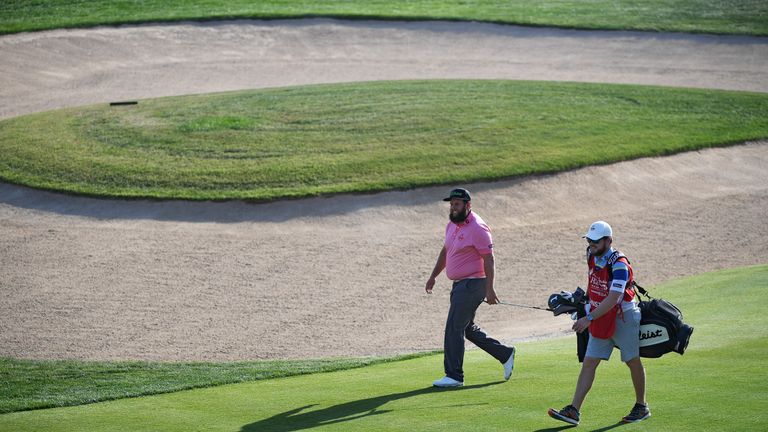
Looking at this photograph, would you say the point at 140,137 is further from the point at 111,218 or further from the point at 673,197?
the point at 673,197

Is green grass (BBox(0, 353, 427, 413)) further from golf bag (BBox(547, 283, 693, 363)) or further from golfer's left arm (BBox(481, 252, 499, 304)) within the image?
golf bag (BBox(547, 283, 693, 363))

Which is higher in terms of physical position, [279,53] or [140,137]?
[279,53]

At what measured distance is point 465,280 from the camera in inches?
449

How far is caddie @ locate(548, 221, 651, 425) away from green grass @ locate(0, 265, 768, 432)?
0.28 metres

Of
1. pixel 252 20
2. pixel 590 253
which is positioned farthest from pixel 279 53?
pixel 590 253

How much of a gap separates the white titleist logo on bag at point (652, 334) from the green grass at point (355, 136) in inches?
487

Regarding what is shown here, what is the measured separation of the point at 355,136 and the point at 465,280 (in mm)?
13626

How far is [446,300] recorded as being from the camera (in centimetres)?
1750

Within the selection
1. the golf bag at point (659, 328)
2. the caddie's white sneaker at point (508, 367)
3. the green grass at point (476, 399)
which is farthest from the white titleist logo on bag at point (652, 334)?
the caddie's white sneaker at point (508, 367)

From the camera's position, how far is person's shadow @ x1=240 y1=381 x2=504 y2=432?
32.2ft

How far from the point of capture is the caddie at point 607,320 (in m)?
9.16

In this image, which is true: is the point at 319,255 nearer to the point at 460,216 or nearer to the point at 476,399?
the point at 460,216

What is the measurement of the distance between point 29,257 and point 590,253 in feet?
43.3

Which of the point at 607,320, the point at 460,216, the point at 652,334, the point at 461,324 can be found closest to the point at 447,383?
the point at 461,324
